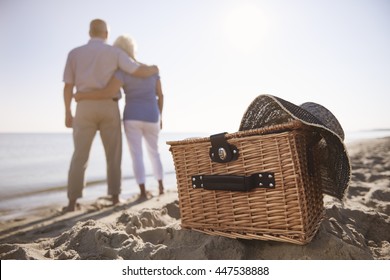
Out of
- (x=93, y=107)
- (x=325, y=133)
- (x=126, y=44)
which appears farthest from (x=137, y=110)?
(x=325, y=133)

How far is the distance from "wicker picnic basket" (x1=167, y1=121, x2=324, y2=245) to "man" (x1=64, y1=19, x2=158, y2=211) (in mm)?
1525

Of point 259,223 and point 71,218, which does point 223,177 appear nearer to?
point 259,223

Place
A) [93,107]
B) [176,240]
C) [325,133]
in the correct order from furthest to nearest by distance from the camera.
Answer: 1. [93,107]
2. [176,240]
3. [325,133]

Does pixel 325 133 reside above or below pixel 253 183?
above

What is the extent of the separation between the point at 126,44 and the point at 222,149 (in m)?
2.37

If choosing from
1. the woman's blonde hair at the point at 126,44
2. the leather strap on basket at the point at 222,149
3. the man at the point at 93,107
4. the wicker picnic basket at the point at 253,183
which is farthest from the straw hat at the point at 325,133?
the woman's blonde hair at the point at 126,44

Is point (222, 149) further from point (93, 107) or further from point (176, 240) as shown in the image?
point (93, 107)

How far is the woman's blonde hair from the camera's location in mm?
3455

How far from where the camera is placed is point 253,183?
154cm

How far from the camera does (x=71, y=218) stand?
2.69 meters
